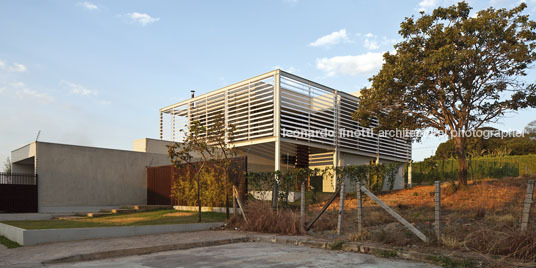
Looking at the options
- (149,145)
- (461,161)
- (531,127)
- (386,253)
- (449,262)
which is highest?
(531,127)

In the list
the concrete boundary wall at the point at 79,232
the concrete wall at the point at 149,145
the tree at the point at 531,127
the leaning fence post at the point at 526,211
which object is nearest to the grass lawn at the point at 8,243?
the concrete boundary wall at the point at 79,232

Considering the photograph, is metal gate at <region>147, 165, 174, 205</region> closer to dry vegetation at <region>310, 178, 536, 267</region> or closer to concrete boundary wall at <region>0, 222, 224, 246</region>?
concrete boundary wall at <region>0, 222, 224, 246</region>

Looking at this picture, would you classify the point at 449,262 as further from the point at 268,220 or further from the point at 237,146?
the point at 237,146

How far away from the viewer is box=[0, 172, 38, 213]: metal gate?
1706 centimetres

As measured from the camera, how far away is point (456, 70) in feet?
50.8

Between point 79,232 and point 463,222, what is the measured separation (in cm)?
999

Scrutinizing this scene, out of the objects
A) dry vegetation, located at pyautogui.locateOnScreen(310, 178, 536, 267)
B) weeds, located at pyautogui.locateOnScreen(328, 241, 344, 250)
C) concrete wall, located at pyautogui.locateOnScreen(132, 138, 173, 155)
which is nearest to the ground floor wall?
concrete wall, located at pyautogui.locateOnScreen(132, 138, 173, 155)

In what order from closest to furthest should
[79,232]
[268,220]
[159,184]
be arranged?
[79,232] → [268,220] → [159,184]

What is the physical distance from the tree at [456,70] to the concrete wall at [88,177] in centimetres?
1268

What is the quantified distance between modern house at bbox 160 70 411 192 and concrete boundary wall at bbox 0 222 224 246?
27.4 feet

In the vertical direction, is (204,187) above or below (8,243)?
above

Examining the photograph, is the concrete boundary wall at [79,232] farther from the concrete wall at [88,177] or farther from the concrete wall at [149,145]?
the concrete wall at [149,145]

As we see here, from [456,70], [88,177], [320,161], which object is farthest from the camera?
[320,161]

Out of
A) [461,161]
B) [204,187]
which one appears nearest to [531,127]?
[461,161]
